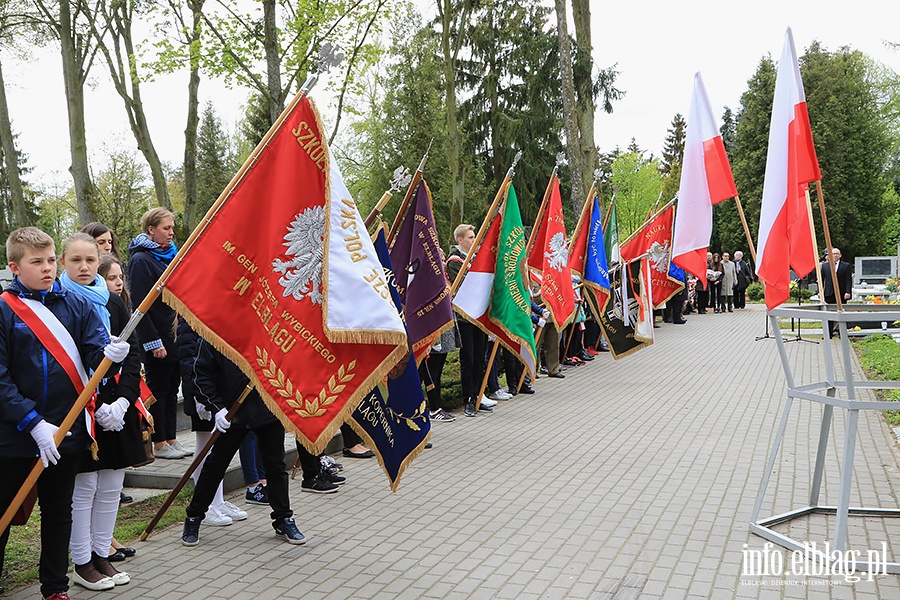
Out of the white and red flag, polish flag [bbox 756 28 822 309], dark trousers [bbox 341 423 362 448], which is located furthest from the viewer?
the white and red flag

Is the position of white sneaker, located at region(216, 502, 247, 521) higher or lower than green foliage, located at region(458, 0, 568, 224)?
lower

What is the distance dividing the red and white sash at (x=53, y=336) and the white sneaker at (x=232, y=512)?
1806mm

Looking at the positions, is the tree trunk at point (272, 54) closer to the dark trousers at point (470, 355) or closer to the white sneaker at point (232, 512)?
the dark trousers at point (470, 355)

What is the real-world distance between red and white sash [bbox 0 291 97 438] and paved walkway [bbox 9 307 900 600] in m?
1.27

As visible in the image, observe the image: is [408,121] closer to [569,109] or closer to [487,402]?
[569,109]

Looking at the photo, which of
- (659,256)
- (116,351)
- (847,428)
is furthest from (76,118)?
(847,428)

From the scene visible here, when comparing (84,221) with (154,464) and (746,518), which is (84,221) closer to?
(154,464)

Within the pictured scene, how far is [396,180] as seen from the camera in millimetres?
6496

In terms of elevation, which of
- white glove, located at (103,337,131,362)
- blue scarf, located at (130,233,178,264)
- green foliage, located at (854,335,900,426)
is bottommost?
green foliage, located at (854,335,900,426)

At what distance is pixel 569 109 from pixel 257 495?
1650 centimetres

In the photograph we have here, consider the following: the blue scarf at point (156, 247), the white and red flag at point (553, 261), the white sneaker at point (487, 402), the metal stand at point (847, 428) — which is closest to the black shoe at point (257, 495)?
the blue scarf at point (156, 247)

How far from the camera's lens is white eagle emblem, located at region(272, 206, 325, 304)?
4.82 metres

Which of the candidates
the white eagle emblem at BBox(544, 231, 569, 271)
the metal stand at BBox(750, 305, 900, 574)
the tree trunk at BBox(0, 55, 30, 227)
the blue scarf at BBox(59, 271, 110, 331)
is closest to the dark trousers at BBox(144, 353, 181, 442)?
the blue scarf at BBox(59, 271, 110, 331)

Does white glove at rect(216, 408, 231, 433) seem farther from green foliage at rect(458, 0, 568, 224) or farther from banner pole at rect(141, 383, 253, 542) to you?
green foliage at rect(458, 0, 568, 224)
